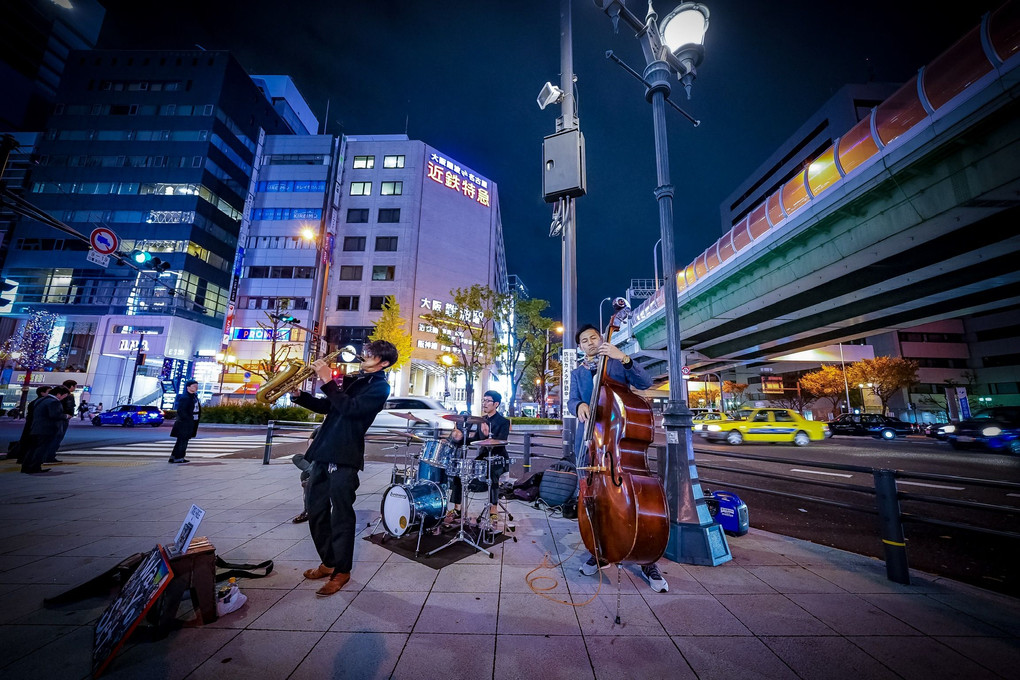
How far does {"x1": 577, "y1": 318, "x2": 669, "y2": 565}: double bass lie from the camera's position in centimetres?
289

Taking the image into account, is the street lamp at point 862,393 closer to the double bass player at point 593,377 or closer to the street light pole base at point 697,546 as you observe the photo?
the street light pole base at point 697,546

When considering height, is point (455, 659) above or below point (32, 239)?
below

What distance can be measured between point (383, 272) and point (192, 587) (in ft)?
111

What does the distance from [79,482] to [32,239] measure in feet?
157

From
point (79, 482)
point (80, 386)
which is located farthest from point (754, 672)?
point (80, 386)

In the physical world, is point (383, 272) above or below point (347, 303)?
above

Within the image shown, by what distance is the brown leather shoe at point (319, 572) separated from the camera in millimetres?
3344

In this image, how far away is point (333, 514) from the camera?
3326 millimetres

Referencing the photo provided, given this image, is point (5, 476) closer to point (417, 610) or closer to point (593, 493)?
point (417, 610)

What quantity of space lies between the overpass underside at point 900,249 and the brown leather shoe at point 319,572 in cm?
358

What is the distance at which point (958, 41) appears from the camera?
735 cm

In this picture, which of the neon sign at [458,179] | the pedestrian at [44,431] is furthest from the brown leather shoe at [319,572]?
the neon sign at [458,179]

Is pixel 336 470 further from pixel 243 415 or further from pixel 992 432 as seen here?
pixel 992 432

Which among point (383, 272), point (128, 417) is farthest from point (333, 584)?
point (383, 272)
